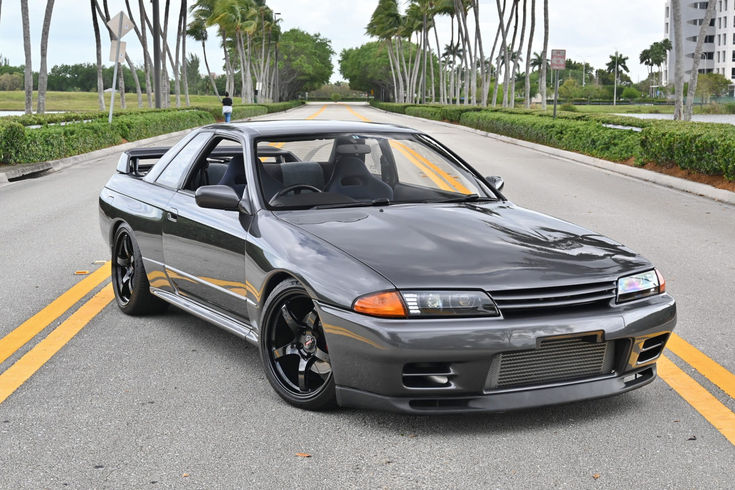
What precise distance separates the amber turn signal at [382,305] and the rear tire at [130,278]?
281 cm

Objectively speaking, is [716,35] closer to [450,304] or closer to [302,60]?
[302,60]

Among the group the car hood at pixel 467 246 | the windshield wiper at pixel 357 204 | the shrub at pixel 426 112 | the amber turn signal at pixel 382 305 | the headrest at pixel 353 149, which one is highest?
the shrub at pixel 426 112

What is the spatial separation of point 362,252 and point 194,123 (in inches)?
1531

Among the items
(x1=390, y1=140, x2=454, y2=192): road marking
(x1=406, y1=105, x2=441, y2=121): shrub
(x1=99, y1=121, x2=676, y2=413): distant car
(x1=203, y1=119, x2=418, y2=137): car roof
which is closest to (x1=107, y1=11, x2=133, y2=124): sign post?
(x1=203, y1=119, x2=418, y2=137): car roof

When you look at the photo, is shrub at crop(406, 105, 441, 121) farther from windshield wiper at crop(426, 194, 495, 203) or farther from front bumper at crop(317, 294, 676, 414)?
front bumper at crop(317, 294, 676, 414)

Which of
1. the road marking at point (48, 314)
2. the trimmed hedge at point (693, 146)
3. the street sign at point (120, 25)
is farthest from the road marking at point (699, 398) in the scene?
the street sign at point (120, 25)

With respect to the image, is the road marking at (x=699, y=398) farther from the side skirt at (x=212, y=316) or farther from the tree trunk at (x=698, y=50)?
the tree trunk at (x=698, y=50)

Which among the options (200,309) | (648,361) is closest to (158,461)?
(200,309)

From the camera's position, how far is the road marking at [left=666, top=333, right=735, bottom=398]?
4816mm

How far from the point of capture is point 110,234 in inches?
273

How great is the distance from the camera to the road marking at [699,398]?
417cm

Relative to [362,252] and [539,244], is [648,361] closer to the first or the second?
[539,244]

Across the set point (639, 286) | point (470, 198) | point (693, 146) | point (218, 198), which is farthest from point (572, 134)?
point (639, 286)

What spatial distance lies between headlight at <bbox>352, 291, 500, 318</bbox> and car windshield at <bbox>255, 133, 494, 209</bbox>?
1.38m
